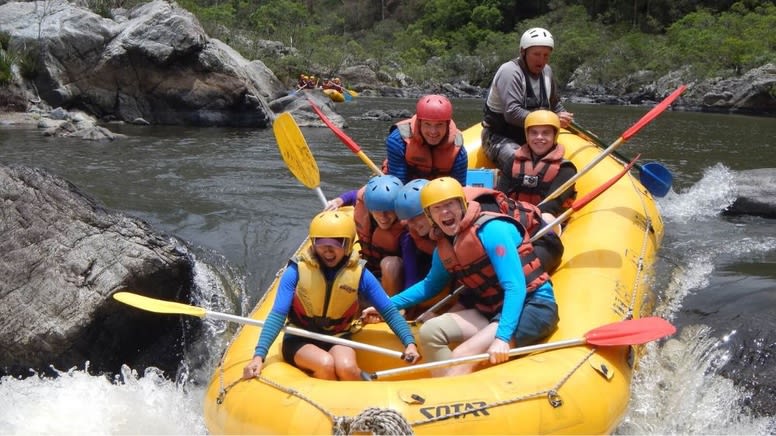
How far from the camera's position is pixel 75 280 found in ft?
14.0

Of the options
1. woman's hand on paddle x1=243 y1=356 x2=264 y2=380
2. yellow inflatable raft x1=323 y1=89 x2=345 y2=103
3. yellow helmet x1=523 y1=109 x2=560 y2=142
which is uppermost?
yellow helmet x1=523 y1=109 x2=560 y2=142

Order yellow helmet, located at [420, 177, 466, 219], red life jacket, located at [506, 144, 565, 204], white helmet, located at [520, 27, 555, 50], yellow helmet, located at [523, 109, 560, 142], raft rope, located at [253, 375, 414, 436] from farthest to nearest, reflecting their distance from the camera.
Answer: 1. white helmet, located at [520, 27, 555, 50]
2. red life jacket, located at [506, 144, 565, 204]
3. yellow helmet, located at [523, 109, 560, 142]
4. yellow helmet, located at [420, 177, 466, 219]
5. raft rope, located at [253, 375, 414, 436]

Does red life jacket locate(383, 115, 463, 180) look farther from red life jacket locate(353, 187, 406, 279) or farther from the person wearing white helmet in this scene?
the person wearing white helmet

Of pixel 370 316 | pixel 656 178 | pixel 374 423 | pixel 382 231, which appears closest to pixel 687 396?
pixel 370 316

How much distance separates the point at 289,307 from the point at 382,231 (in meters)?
0.82

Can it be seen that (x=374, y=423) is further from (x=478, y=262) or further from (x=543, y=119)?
(x=543, y=119)

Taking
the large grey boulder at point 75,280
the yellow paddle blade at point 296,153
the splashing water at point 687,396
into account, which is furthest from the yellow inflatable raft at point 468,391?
the yellow paddle blade at point 296,153

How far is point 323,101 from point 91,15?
4.76 metres

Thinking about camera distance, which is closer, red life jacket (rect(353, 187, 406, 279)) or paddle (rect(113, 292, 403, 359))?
paddle (rect(113, 292, 403, 359))

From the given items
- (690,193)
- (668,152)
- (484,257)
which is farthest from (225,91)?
(484,257)

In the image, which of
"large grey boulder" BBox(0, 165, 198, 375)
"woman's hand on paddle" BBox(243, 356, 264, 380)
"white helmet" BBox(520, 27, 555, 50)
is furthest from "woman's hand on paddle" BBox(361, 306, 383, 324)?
"white helmet" BBox(520, 27, 555, 50)

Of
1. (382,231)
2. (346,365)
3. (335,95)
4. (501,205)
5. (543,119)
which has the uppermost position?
(543,119)

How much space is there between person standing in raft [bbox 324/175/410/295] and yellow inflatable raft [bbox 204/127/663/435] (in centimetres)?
38

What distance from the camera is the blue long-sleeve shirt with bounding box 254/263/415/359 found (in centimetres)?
320
